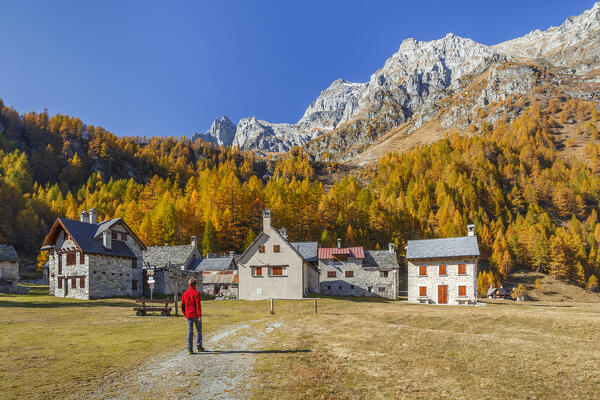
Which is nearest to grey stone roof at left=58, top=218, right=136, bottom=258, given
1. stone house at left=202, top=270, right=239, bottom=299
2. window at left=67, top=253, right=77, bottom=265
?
window at left=67, top=253, right=77, bottom=265

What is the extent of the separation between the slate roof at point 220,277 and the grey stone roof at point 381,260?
75.0 feet

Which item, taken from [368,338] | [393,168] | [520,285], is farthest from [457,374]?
[393,168]

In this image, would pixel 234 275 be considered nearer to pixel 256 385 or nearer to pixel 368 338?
pixel 368 338

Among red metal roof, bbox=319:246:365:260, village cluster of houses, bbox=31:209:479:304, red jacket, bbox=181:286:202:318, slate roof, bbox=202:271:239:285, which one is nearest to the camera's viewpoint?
red jacket, bbox=181:286:202:318

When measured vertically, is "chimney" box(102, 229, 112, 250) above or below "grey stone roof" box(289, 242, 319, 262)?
above

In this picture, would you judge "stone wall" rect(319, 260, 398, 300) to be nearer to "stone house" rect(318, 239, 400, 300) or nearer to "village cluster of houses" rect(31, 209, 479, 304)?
"stone house" rect(318, 239, 400, 300)

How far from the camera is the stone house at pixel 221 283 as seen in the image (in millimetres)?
55750

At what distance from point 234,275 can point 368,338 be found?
40378 mm

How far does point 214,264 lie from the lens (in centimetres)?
5962

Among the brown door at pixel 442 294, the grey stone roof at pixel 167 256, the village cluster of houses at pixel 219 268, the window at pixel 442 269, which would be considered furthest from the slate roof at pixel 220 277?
the window at pixel 442 269

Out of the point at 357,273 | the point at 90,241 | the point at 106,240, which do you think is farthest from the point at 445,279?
the point at 90,241

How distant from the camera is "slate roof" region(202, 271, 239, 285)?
5597 centimetres

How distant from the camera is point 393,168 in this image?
16888cm

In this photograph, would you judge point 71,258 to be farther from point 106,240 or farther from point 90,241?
point 106,240
